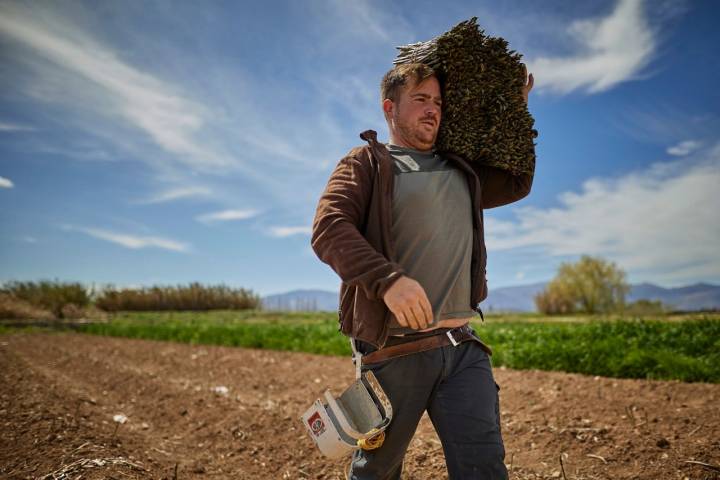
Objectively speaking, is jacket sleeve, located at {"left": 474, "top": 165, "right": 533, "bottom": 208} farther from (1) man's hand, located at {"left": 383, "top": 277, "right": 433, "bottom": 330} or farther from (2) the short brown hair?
(1) man's hand, located at {"left": 383, "top": 277, "right": 433, "bottom": 330}

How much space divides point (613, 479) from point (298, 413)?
11.0 ft

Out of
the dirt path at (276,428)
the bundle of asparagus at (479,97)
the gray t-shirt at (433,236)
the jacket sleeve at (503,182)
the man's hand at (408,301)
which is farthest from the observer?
the dirt path at (276,428)

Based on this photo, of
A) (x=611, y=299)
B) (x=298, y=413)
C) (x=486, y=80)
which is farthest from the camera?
(x=611, y=299)

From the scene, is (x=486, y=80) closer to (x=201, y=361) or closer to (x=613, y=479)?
(x=613, y=479)

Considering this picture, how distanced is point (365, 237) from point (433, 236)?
0.29 meters

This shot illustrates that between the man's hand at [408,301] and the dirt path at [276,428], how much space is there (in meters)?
2.21

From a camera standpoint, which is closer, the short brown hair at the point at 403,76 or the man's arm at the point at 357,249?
the man's arm at the point at 357,249

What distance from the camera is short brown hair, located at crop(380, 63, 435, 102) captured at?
241 centimetres

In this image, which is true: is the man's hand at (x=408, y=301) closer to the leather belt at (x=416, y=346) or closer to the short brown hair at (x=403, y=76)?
the leather belt at (x=416, y=346)

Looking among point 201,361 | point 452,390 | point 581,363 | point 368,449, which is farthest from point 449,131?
point 201,361

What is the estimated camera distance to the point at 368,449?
222 centimetres

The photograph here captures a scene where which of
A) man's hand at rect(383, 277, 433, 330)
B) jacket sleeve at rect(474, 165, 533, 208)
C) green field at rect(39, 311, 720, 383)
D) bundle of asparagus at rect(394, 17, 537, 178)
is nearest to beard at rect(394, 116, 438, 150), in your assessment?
bundle of asparagus at rect(394, 17, 537, 178)

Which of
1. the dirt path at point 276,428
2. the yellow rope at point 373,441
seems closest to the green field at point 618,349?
the dirt path at point 276,428

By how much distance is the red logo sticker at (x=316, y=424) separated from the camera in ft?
7.46
